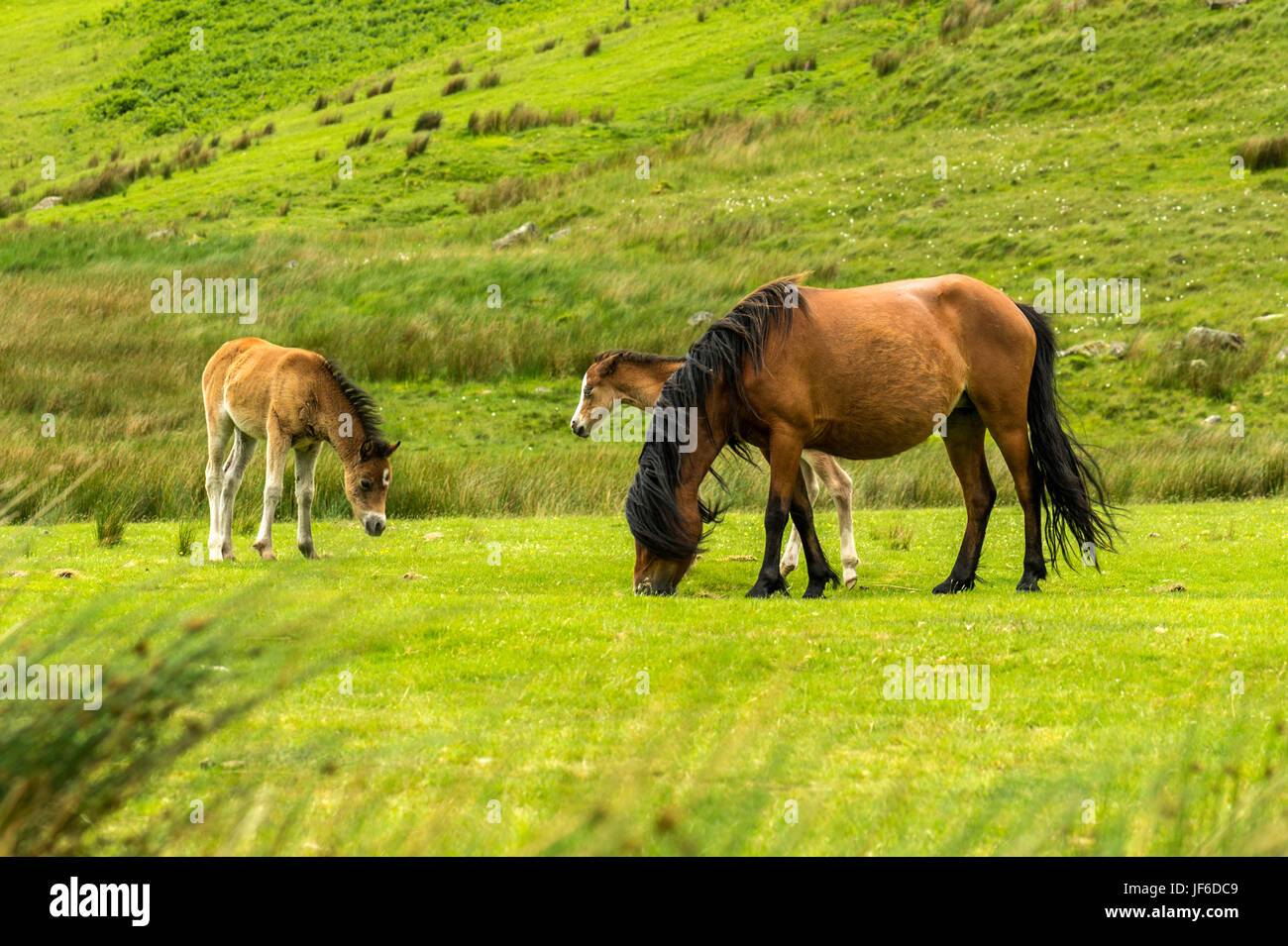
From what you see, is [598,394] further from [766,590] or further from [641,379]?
[766,590]

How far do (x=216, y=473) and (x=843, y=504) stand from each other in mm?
5544

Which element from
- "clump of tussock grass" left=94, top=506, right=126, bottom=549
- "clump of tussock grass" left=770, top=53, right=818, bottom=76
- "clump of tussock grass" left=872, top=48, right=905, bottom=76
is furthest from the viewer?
"clump of tussock grass" left=770, top=53, right=818, bottom=76

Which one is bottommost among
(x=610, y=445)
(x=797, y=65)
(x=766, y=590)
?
(x=610, y=445)

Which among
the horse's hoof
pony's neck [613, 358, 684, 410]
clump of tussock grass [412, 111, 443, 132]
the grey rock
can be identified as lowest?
the horse's hoof

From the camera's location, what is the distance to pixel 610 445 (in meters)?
19.3

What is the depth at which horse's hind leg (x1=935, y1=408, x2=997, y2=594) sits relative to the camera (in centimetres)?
1015

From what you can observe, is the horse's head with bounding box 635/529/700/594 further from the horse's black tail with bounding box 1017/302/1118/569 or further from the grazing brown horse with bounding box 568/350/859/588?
the horse's black tail with bounding box 1017/302/1118/569

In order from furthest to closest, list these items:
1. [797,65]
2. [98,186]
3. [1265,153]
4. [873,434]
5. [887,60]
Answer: [797,65], [887,60], [98,186], [1265,153], [873,434]

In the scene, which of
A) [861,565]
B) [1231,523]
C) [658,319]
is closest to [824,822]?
[861,565]

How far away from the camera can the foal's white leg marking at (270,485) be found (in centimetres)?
1095

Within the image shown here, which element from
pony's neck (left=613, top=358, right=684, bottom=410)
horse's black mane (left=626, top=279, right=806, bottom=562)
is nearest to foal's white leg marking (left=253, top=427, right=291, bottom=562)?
pony's neck (left=613, top=358, right=684, bottom=410)

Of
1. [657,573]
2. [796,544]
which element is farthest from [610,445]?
[657,573]

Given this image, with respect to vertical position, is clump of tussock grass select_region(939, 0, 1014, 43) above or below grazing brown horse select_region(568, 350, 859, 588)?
above

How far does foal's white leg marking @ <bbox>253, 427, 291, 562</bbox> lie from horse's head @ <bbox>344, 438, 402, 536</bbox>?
1.89ft
